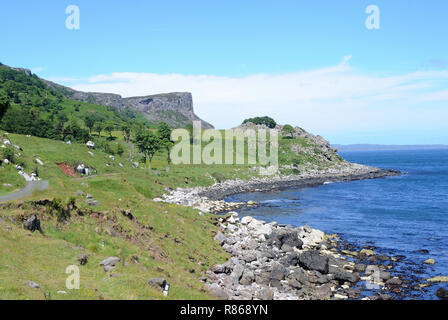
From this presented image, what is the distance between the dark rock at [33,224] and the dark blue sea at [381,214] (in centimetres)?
3300

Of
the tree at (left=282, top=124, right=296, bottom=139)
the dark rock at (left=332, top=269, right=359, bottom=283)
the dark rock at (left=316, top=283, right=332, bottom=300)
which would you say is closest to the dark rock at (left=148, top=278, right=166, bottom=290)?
the dark rock at (left=316, top=283, right=332, bottom=300)

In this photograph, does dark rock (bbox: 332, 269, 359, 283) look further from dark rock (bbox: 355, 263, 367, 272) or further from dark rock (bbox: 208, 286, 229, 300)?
dark rock (bbox: 208, 286, 229, 300)

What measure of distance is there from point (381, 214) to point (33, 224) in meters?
62.2

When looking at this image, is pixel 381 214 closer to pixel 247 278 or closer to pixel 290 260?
pixel 290 260

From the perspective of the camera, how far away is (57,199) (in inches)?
1104

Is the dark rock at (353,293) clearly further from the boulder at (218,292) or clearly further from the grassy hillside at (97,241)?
the grassy hillside at (97,241)

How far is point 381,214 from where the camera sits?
65.5 metres

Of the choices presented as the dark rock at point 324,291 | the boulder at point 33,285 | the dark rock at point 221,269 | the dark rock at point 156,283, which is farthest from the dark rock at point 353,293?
the boulder at point 33,285

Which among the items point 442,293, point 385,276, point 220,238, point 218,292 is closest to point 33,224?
point 218,292

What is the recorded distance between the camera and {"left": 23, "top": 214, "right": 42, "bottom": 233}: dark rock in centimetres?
2480

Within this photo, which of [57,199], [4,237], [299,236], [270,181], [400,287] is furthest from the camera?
[270,181]

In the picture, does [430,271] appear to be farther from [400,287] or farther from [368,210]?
[368,210]

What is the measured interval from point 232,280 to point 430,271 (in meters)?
22.0
